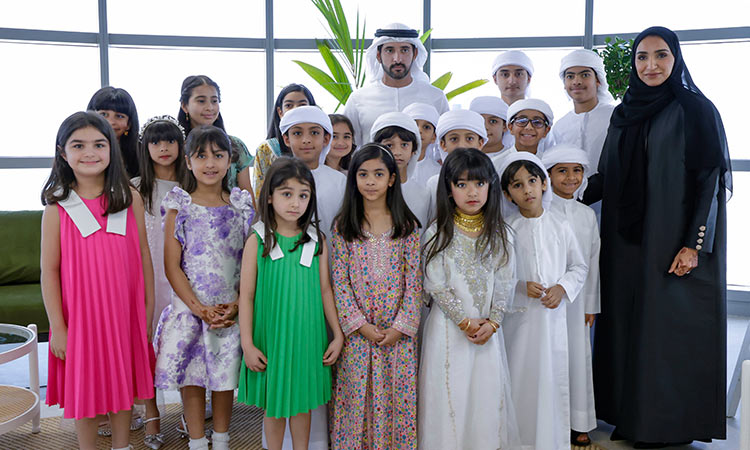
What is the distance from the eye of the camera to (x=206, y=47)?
5492mm

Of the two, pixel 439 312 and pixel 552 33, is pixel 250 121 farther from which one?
pixel 439 312

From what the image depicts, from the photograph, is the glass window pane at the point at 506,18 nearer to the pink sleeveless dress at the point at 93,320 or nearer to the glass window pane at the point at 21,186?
the glass window pane at the point at 21,186

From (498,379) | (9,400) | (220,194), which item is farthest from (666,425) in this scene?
(9,400)

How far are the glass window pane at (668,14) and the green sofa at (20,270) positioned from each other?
4917 millimetres

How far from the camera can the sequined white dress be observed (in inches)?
89.9

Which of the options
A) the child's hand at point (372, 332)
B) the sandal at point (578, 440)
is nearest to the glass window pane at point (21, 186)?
the child's hand at point (372, 332)

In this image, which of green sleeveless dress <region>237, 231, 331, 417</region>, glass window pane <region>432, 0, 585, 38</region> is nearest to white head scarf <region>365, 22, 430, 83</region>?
green sleeveless dress <region>237, 231, 331, 417</region>

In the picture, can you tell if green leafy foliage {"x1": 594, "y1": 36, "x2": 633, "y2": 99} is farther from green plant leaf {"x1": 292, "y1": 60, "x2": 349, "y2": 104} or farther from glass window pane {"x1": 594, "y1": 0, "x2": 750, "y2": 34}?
green plant leaf {"x1": 292, "y1": 60, "x2": 349, "y2": 104}

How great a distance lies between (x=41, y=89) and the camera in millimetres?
5406

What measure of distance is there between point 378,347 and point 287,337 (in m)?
0.35

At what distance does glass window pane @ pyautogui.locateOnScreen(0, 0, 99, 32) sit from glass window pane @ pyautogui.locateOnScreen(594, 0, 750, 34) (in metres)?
4.55

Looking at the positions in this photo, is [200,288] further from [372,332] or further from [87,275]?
[372,332]

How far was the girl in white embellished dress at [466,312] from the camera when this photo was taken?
2.28 m

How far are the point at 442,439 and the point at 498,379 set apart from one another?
12.3 inches
